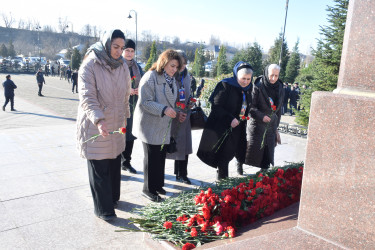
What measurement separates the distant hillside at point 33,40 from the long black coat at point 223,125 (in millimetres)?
76723

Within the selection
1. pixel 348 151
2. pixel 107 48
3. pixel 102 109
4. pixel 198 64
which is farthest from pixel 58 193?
pixel 198 64

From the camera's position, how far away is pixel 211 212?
270cm

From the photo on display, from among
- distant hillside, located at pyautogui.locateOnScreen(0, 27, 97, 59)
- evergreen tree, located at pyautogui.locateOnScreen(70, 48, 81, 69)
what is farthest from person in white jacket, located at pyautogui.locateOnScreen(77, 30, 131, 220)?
distant hillside, located at pyautogui.locateOnScreen(0, 27, 97, 59)

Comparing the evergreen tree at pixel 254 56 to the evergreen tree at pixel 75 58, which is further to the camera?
the evergreen tree at pixel 75 58

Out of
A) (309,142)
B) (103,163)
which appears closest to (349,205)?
(309,142)

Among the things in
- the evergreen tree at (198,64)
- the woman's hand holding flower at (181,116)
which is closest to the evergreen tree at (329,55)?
the woman's hand holding flower at (181,116)

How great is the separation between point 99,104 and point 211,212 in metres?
1.44

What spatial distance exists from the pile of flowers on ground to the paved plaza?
0.24m

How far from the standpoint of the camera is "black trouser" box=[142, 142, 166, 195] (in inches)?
148

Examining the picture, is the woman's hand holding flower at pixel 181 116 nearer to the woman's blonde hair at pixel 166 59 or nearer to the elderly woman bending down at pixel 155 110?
the elderly woman bending down at pixel 155 110

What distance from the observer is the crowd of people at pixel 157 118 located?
3.16m

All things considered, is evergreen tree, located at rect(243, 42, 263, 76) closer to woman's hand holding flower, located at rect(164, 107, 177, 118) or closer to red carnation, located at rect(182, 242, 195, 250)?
woman's hand holding flower, located at rect(164, 107, 177, 118)

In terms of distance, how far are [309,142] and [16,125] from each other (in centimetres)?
856

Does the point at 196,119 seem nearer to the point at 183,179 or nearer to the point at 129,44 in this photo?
the point at 183,179
